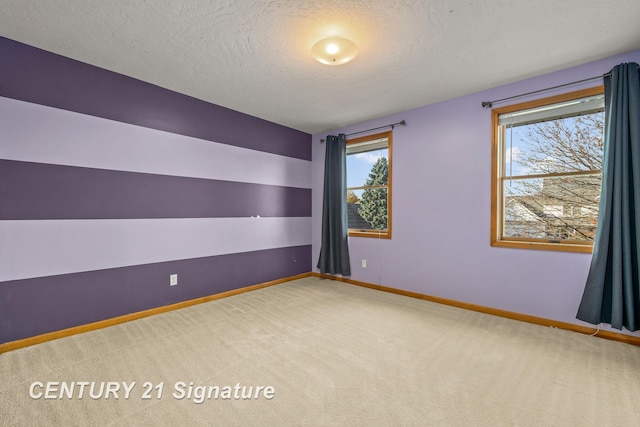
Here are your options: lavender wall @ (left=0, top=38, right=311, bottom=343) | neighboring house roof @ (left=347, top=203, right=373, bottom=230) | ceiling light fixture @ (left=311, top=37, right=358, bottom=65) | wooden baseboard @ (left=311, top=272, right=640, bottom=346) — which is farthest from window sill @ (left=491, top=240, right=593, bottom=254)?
lavender wall @ (left=0, top=38, right=311, bottom=343)

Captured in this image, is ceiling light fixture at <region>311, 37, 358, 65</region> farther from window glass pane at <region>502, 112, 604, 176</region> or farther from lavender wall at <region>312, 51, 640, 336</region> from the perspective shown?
window glass pane at <region>502, 112, 604, 176</region>

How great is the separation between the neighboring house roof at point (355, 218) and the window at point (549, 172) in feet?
6.27

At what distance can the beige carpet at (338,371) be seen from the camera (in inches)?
60.8

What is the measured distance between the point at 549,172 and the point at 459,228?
40.7 inches

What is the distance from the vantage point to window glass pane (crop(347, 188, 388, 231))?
431 centimetres

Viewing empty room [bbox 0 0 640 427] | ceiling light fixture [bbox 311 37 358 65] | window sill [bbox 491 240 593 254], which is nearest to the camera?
empty room [bbox 0 0 640 427]

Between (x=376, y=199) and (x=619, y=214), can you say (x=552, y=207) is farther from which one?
(x=376, y=199)

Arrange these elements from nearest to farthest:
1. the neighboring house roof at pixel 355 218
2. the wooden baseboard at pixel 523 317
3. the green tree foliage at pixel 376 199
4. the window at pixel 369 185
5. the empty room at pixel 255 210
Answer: the empty room at pixel 255 210 → the wooden baseboard at pixel 523 317 → the window at pixel 369 185 → the green tree foliage at pixel 376 199 → the neighboring house roof at pixel 355 218

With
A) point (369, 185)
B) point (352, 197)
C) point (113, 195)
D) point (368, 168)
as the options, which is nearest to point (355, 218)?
point (352, 197)

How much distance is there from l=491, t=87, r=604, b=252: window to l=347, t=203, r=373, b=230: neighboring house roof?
1.91 meters

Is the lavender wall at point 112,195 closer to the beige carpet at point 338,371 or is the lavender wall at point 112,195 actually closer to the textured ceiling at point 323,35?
the textured ceiling at point 323,35

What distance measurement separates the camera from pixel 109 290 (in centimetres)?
274

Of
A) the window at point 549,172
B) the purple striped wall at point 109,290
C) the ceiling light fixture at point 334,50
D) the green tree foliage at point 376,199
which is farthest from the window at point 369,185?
the ceiling light fixture at point 334,50

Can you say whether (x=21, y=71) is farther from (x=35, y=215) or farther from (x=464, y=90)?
(x=464, y=90)
